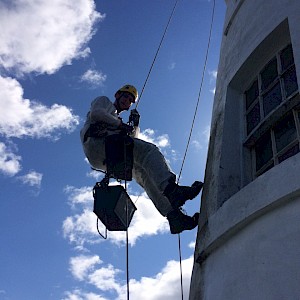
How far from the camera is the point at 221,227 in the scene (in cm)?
366

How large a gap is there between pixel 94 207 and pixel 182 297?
1622mm

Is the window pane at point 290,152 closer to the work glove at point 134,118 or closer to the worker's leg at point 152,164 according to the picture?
the worker's leg at point 152,164

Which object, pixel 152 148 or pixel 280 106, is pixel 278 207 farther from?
pixel 152 148

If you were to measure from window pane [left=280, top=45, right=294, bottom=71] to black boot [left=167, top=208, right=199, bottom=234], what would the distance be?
1.85 meters

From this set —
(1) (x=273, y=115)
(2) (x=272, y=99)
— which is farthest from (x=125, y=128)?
(1) (x=273, y=115)

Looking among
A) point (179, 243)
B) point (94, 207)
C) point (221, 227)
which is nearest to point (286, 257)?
point (221, 227)

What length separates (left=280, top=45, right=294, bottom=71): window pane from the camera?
4.36 meters

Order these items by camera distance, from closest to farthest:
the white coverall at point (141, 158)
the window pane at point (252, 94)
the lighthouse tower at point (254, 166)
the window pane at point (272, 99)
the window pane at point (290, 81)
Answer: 1. the lighthouse tower at point (254, 166)
2. the window pane at point (290, 81)
3. the window pane at point (272, 99)
4. the window pane at point (252, 94)
5. the white coverall at point (141, 158)

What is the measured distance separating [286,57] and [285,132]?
87cm

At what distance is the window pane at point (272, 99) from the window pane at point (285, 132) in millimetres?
231

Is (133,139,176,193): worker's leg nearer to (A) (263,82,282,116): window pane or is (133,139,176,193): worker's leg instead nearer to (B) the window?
(B) the window

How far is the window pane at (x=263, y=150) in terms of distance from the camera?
13.7 ft

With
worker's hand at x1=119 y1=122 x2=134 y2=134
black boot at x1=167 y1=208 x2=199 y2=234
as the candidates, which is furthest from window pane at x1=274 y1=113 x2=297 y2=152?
worker's hand at x1=119 y1=122 x2=134 y2=134

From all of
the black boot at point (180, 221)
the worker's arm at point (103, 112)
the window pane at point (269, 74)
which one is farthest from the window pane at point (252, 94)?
the worker's arm at point (103, 112)
